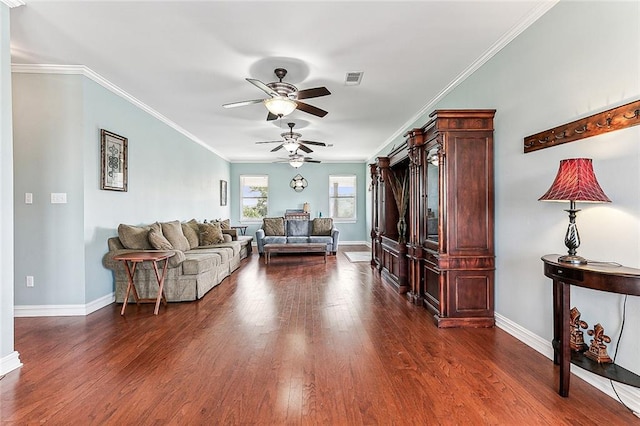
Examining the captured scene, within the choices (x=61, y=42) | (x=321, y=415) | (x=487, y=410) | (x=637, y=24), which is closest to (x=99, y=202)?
(x=61, y=42)

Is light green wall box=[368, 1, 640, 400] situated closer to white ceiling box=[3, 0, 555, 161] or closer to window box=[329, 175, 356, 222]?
white ceiling box=[3, 0, 555, 161]

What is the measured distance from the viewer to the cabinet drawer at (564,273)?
1.94m

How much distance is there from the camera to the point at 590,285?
6.19ft

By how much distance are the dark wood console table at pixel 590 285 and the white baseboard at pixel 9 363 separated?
3.96 meters

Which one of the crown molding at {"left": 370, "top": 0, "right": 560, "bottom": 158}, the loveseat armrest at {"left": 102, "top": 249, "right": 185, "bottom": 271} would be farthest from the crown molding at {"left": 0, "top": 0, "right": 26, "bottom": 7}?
the crown molding at {"left": 370, "top": 0, "right": 560, "bottom": 158}

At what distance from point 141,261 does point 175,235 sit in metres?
1.35

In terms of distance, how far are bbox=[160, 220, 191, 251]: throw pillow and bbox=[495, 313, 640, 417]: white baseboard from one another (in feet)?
15.1

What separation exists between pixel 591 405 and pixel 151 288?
4524 millimetres

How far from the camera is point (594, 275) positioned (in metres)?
1.86

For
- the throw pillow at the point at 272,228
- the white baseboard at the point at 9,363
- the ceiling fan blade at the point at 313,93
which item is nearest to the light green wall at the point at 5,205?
the white baseboard at the point at 9,363

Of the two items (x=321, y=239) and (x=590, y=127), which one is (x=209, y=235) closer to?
(x=321, y=239)

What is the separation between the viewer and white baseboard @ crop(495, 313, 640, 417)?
1.99 metres

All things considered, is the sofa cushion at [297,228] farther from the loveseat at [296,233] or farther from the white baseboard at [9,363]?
the white baseboard at [9,363]

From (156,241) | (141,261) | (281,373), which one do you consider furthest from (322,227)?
(281,373)
